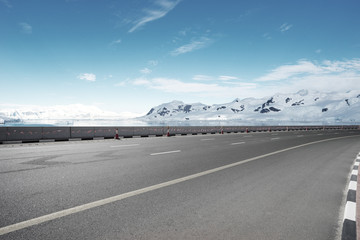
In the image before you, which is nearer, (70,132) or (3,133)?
(3,133)

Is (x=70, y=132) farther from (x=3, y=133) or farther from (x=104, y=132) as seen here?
(x=3, y=133)

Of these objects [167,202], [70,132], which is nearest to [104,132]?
[70,132]

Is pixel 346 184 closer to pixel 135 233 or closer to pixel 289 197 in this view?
pixel 289 197

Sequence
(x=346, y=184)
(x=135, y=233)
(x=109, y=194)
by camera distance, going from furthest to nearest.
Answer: (x=346, y=184) < (x=109, y=194) < (x=135, y=233)

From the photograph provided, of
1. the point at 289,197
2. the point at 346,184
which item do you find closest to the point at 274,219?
the point at 289,197

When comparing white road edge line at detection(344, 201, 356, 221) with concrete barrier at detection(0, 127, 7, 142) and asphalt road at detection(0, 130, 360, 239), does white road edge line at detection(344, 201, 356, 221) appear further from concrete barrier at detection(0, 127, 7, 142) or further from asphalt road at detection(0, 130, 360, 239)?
concrete barrier at detection(0, 127, 7, 142)

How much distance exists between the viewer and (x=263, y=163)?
8195 mm

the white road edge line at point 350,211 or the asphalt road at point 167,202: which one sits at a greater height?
the asphalt road at point 167,202

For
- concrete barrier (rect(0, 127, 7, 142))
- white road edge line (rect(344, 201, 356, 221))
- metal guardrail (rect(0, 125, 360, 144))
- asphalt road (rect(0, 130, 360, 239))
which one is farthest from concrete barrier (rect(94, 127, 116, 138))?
white road edge line (rect(344, 201, 356, 221))

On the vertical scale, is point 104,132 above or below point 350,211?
above

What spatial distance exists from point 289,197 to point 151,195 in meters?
2.60

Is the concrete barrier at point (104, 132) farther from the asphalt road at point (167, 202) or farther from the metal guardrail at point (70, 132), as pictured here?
the asphalt road at point (167, 202)

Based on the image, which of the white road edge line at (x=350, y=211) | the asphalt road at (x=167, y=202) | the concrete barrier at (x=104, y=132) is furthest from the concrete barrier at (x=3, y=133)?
the white road edge line at (x=350, y=211)

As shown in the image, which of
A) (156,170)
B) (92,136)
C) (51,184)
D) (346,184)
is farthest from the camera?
(92,136)
